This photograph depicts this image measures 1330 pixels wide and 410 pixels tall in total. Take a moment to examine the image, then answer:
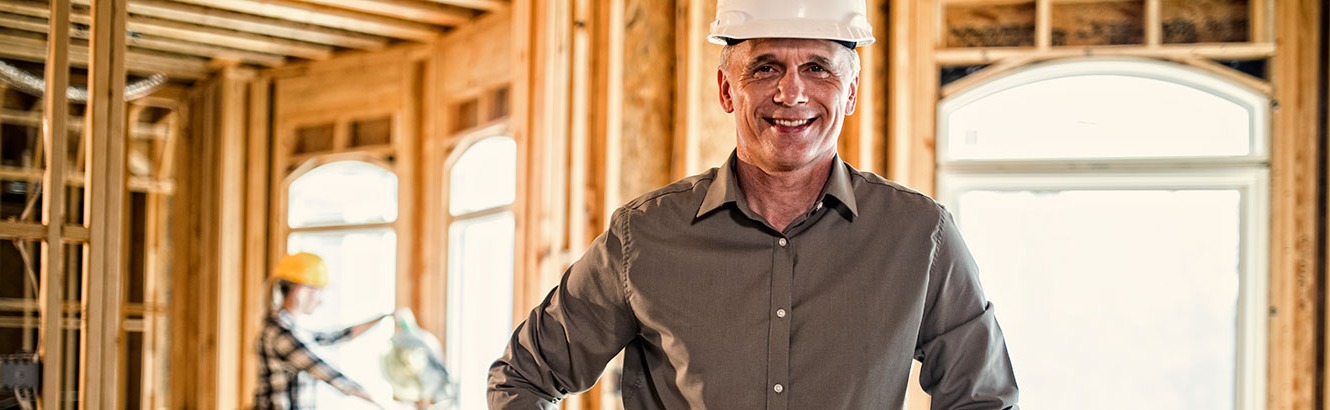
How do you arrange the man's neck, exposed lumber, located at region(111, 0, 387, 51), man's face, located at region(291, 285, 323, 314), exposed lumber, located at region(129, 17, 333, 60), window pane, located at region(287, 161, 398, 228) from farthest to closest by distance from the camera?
window pane, located at region(287, 161, 398, 228) < exposed lumber, located at region(129, 17, 333, 60) < exposed lumber, located at region(111, 0, 387, 51) < man's face, located at region(291, 285, 323, 314) < the man's neck

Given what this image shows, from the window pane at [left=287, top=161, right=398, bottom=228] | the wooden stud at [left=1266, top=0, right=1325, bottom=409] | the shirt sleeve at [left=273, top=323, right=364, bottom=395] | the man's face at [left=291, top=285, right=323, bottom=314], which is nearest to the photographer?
the wooden stud at [left=1266, top=0, right=1325, bottom=409]

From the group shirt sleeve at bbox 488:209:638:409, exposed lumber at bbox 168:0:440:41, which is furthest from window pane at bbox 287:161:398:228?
shirt sleeve at bbox 488:209:638:409

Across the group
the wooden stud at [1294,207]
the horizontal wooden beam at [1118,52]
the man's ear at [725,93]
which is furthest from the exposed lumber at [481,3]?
the man's ear at [725,93]

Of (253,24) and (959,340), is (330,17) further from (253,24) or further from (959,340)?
(959,340)

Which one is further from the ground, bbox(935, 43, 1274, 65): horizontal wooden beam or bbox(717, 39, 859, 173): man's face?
bbox(935, 43, 1274, 65): horizontal wooden beam

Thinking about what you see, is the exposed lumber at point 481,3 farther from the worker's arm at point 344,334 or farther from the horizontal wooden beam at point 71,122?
the horizontal wooden beam at point 71,122

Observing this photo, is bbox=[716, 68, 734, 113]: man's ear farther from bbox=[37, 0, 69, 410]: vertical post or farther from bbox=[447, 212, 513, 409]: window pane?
bbox=[447, 212, 513, 409]: window pane

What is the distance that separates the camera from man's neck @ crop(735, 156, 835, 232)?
1.98 meters

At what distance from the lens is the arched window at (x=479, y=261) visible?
7168 millimetres

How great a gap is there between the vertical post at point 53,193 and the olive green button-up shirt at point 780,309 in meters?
2.12

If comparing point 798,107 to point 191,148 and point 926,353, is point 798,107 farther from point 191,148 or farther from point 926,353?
point 191,148

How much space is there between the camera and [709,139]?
4.73 metres

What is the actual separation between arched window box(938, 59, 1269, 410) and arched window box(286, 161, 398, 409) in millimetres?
4066

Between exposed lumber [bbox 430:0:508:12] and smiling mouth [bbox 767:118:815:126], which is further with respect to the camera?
exposed lumber [bbox 430:0:508:12]
